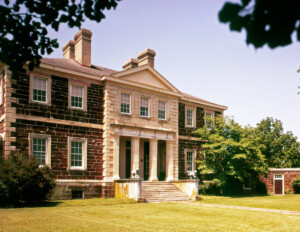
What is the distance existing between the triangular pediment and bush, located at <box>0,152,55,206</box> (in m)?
9.00

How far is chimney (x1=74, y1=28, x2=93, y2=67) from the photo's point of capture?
80.3 feet

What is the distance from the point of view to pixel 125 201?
18.9 m

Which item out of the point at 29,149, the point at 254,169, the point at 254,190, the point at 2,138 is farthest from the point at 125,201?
the point at 254,190

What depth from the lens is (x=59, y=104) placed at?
20578mm

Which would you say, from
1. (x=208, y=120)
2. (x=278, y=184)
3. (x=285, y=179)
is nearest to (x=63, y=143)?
(x=208, y=120)

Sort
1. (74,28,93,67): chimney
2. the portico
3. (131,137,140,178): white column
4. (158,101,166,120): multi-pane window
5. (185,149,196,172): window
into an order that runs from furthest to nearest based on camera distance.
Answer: (185,149,196,172): window
(158,101,166,120): multi-pane window
(74,28,93,67): chimney
(131,137,140,178): white column
the portico

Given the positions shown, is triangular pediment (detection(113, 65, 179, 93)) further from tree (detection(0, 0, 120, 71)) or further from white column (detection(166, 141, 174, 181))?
tree (detection(0, 0, 120, 71))

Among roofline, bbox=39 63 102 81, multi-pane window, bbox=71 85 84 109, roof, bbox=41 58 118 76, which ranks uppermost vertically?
roof, bbox=41 58 118 76

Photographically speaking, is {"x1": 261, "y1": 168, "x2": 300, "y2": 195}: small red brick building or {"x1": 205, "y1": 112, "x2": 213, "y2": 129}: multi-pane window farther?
{"x1": 261, "y1": 168, "x2": 300, "y2": 195}: small red brick building

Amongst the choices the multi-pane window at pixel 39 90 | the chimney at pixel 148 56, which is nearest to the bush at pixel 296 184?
the chimney at pixel 148 56

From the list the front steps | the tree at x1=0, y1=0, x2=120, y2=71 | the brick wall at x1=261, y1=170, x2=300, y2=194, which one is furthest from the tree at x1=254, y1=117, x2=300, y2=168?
the tree at x1=0, y1=0, x2=120, y2=71

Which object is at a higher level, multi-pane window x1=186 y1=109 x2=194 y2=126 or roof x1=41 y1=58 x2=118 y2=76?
roof x1=41 y1=58 x2=118 y2=76

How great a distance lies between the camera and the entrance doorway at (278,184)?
1265 inches

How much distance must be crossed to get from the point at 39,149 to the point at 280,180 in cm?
2365
